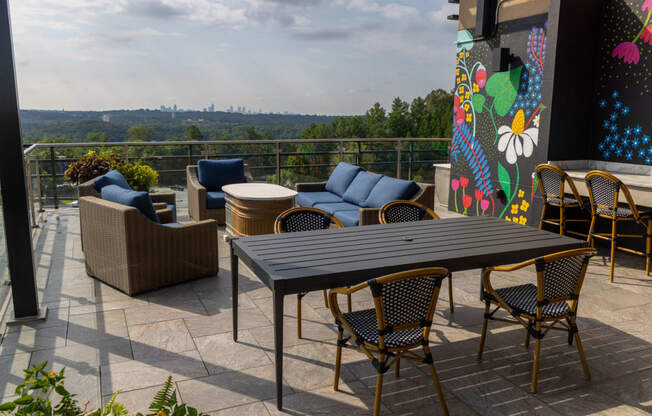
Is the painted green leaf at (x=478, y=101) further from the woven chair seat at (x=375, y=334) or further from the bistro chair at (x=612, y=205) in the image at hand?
the woven chair seat at (x=375, y=334)

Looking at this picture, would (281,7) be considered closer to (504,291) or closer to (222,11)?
(222,11)

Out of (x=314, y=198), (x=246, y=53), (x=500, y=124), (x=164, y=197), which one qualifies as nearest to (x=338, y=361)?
(x=314, y=198)

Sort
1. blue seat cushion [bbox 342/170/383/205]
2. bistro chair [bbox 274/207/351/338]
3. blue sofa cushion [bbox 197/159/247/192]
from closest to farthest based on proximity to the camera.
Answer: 1. bistro chair [bbox 274/207/351/338]
2. blue seat cushion [bbox 342/170/383/205]
3. blue sofa cushion [bbox 197/159/247/192]

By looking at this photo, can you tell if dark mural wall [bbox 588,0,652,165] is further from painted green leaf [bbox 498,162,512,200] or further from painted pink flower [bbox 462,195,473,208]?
painted pink flower [bbox 462,195,473,208]

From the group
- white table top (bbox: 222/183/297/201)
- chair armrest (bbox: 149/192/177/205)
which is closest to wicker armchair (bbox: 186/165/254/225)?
chair armrest (bbox: 149/192/177/205)

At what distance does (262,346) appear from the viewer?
320 cm

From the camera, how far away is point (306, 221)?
3727 mm

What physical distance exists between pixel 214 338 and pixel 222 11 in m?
12.8

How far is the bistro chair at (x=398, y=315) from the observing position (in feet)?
7.26

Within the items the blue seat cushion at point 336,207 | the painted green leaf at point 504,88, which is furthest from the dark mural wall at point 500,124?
the blue seat cushion at point 336,207

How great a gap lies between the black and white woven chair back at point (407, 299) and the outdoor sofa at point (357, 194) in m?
2.57

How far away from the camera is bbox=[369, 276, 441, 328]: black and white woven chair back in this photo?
7.32ft

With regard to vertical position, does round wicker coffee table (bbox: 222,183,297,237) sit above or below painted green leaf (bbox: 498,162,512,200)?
below

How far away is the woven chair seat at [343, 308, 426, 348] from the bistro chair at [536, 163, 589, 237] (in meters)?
3.44
